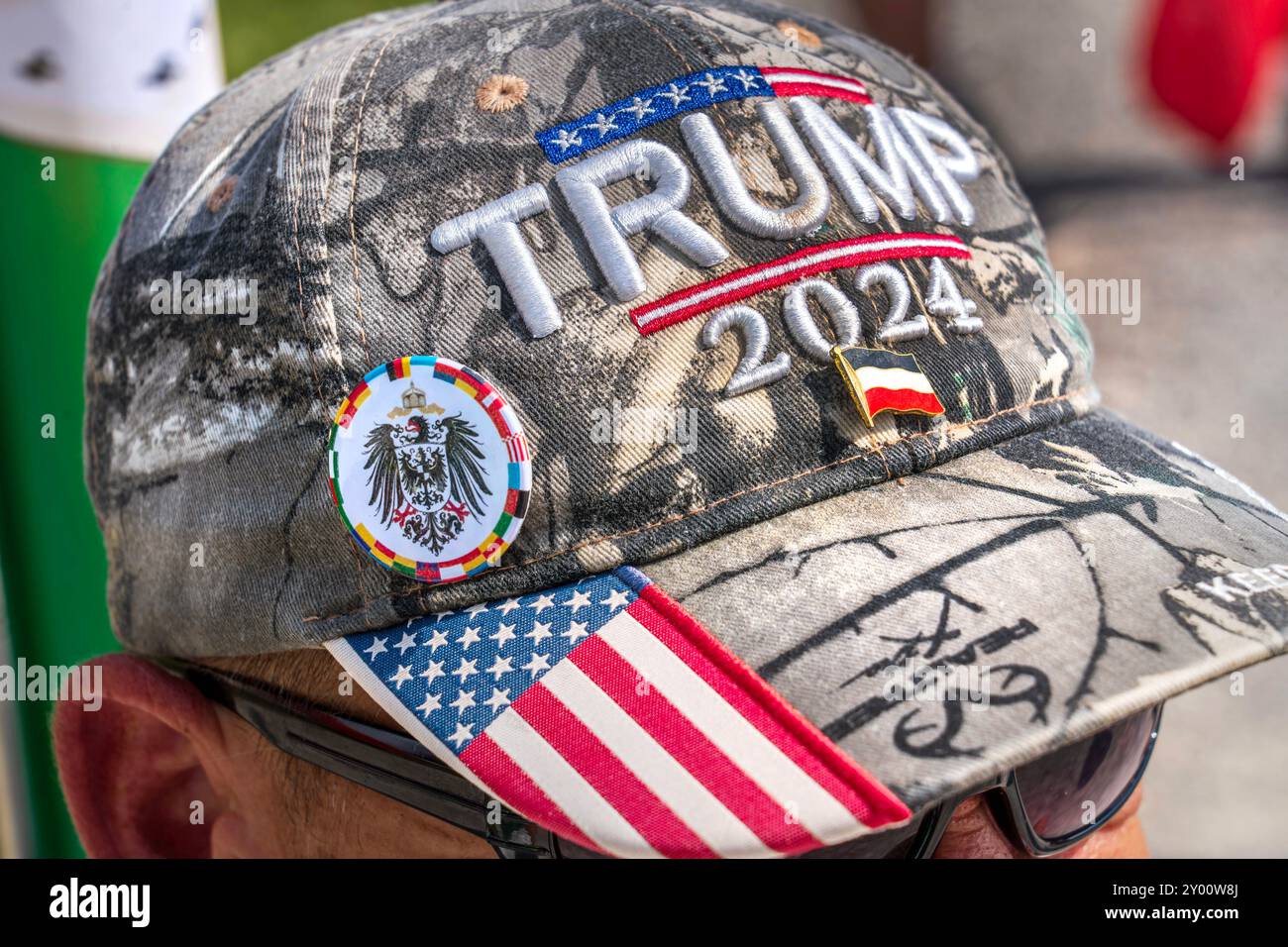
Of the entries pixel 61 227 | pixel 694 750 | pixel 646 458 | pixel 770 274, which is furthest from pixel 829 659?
pixel 61 227

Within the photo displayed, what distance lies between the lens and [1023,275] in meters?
1.36

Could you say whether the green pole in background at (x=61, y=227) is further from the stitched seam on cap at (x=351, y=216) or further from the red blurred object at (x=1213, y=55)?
the red blurred object at (x=1213, y=55)

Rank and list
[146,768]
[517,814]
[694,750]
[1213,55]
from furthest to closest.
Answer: [1213,55] → [146,768] → [517,814] → [694,750]

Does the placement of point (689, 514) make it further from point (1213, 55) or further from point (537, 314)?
point (1213, 55)

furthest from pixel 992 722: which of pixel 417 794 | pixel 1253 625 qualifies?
pixel 417 794

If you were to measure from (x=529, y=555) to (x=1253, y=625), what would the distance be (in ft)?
2.10

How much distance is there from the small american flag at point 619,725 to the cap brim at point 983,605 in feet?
0.10

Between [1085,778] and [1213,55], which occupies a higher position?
[1213,55]

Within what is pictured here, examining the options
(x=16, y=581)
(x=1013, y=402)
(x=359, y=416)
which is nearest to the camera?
(x=359, y=416)

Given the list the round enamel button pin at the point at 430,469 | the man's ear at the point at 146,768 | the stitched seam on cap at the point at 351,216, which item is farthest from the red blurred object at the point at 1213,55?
the man's ear at the point at 146,768

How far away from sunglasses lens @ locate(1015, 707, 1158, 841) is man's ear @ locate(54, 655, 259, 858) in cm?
87

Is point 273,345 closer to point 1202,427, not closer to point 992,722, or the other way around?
point 992,722

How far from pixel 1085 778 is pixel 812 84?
2.67 ft

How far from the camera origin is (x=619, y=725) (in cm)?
102
